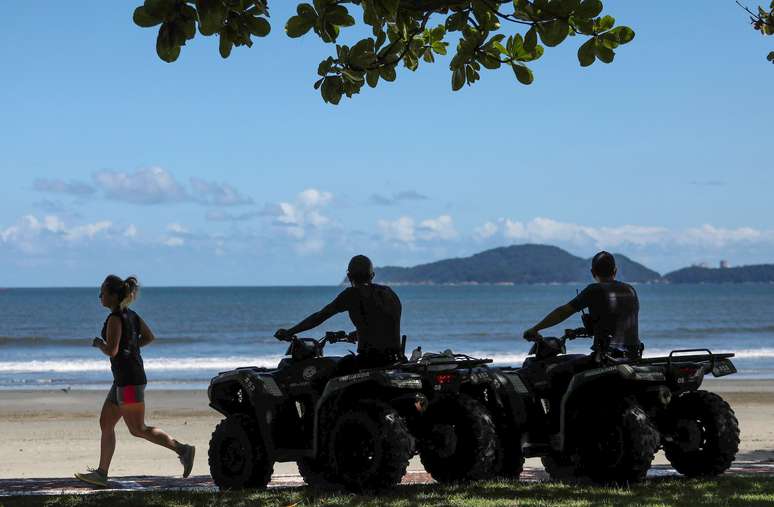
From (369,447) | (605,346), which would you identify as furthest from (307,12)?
(605,346)

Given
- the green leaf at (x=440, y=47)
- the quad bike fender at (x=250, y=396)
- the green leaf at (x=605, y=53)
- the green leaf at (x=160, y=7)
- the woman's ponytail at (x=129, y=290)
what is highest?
the green leaf at (x=440, y=47)

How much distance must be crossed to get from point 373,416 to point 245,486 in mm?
1570

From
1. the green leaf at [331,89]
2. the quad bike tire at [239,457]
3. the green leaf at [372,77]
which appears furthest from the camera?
the quad bike tire at [239,457]

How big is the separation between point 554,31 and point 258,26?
1.74 metres

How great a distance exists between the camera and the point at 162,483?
1072cm

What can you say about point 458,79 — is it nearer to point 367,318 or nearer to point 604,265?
point 367,318

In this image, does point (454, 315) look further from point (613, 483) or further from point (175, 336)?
point (613, 483)

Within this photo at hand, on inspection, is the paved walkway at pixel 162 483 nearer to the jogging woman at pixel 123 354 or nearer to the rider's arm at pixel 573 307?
the jogging woman at pixel 123 354

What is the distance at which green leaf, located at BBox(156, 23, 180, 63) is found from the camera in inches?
258

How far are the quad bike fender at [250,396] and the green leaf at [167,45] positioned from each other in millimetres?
3588

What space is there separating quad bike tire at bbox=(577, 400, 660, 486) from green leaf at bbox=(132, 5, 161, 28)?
446 cm

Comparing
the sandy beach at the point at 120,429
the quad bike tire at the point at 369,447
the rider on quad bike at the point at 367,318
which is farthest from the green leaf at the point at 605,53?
the sandy beach at the point at 120,429

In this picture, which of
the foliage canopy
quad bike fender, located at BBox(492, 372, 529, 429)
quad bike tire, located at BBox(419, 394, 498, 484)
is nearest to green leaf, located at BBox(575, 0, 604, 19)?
the foliage canopy

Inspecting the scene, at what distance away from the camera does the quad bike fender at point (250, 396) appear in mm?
9578
